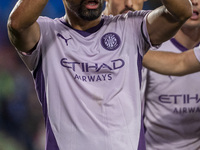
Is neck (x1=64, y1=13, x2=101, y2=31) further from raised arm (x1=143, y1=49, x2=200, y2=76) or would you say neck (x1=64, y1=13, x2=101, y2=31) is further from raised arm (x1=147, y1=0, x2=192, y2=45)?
raised arm (x1=143, y1=49, x2=200, y2=76)

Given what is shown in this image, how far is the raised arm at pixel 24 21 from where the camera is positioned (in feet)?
6.72

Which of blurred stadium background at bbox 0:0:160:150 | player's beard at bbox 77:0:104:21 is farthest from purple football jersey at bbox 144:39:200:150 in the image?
blurred stadium background at bbox 0:0:160:150

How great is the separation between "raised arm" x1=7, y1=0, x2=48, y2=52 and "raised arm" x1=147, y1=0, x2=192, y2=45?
51 centimetres

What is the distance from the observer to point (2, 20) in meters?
4.88

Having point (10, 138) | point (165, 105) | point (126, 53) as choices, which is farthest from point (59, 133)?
point (10, 138)

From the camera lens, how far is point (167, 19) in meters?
2.14

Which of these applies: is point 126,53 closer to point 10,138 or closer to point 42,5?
point 42,5

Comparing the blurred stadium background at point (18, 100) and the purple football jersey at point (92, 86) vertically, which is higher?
the purple football jersey at point (92, 86)

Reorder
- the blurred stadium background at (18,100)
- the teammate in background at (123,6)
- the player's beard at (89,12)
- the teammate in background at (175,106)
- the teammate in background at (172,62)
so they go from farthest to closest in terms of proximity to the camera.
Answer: the blurred stadium background at (18,100)
the teammate in background at (123,6)
the teammate in background at (175,106)
the teammate in background at (172,62)
the player's beard at (89,12)

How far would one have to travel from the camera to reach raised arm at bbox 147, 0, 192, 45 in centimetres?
207

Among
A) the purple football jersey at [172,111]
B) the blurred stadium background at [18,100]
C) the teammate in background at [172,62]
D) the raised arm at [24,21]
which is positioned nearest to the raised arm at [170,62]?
the teammate in background at [172,62]

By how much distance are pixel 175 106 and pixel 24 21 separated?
1.45m

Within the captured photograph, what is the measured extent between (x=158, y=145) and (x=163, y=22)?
127 cm

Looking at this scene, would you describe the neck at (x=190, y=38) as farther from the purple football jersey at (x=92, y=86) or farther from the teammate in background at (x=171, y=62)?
the purple football jersey at (x=92, y=86)
